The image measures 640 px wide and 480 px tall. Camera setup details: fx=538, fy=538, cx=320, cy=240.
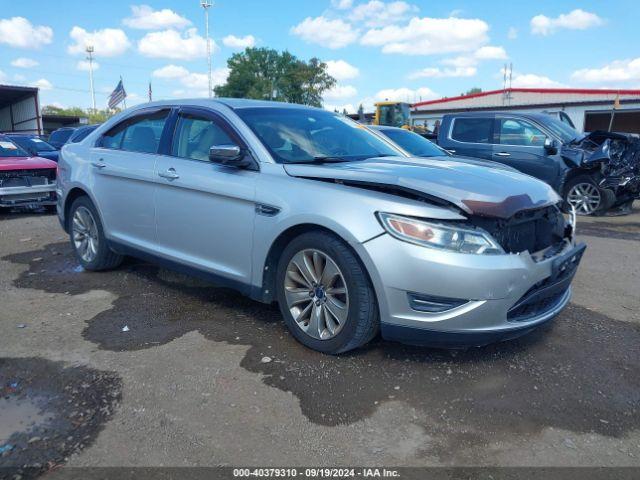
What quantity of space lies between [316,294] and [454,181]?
43.9 inches

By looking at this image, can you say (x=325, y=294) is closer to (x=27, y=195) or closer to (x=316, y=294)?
(x=316, y=294)

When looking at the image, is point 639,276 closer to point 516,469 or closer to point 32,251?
point 516,469

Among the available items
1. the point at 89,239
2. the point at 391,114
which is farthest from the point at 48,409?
the point at 391,114

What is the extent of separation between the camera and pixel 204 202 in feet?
13.2

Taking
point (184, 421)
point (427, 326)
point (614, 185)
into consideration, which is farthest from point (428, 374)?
point (614, 185)

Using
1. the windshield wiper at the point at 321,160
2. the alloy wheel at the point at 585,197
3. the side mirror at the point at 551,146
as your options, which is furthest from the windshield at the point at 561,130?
the windshield wiper at the point at 321,160

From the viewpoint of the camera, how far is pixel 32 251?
6734 mm

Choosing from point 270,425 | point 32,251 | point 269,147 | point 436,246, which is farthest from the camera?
point 32,251

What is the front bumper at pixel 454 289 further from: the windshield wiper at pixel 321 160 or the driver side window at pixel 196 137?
the driver side window at pixel 196 137

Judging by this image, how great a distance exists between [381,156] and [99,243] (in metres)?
2.95

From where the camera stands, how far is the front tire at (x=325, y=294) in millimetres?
3209

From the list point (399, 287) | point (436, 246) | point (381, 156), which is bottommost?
point (399, 287)

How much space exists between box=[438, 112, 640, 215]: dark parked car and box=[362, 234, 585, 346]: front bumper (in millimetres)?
6845

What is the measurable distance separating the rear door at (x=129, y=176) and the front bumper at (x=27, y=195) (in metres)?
5.29
